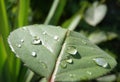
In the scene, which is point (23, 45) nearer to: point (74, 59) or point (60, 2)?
point (74, 59)

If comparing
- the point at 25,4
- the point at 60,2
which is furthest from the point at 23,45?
the point at 60,2

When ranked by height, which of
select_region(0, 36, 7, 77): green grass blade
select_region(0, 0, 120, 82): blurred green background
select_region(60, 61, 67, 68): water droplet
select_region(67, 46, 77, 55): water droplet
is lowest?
select_region(0, 0, 120, 82): blurred green background

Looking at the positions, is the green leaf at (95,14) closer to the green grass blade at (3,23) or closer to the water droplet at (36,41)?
A: the green grass blade at (3,23)

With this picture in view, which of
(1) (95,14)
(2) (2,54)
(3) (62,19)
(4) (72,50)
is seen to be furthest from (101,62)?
(3) (62,19)

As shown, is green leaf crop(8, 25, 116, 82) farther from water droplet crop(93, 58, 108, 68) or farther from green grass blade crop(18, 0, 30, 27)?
green grass blade crop(18, 0, 30, 27)

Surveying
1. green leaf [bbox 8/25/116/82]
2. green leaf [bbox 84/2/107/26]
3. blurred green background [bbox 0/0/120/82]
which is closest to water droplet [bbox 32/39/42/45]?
green leaf [bbox 8/25/116/82]
